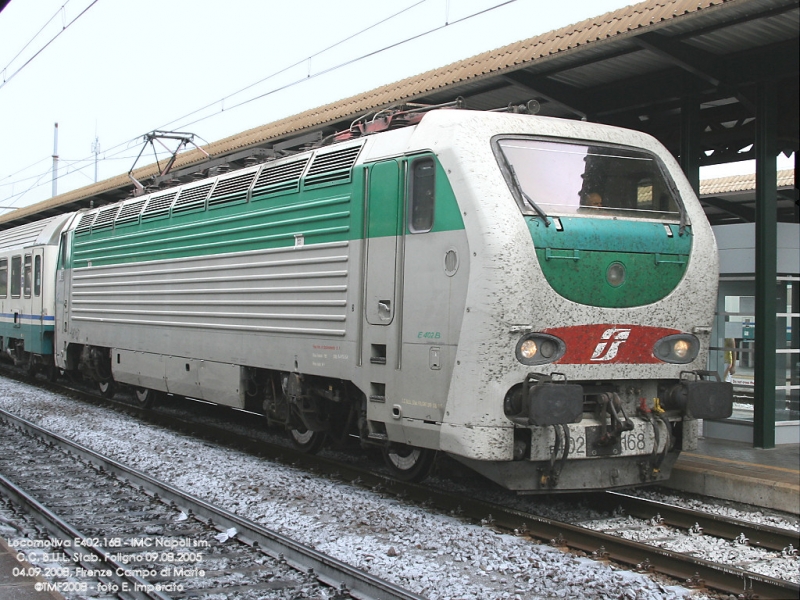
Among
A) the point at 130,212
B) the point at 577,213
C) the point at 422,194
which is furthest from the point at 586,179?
the point at 130,212

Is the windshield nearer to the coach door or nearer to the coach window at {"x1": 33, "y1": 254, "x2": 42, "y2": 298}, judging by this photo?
the coach door

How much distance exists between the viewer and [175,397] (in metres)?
14.9

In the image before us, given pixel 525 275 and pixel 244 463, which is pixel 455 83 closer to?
pixel 525 275

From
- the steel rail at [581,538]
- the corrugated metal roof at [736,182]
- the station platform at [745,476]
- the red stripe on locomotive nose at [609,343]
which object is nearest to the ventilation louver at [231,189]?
the steel rail at [581,538]

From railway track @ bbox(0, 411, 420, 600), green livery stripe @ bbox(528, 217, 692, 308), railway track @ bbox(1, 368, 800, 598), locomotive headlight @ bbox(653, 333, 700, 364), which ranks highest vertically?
green livery stripe @ bbox(528, 217, 692, 308)

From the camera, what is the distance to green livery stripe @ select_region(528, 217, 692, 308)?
20.4ft

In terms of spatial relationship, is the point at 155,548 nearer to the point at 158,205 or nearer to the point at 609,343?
the point at 609,343

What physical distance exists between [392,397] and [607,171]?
8.36ft

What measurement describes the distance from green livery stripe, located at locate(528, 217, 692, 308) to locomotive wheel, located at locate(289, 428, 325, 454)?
11.9 ft

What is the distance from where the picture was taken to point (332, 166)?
25.8 feet

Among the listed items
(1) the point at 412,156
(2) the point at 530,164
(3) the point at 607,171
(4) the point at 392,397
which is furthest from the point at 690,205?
(4) the point at 392,397

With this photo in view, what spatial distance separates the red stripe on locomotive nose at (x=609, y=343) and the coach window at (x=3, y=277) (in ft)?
53.9

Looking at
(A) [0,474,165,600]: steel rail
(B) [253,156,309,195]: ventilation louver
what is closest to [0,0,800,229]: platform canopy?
(B) [253,156,309,195]: ventilation louver

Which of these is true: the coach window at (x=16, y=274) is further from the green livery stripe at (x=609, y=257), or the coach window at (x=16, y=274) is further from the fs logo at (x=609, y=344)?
the fs logo at (x=609, y=344)
